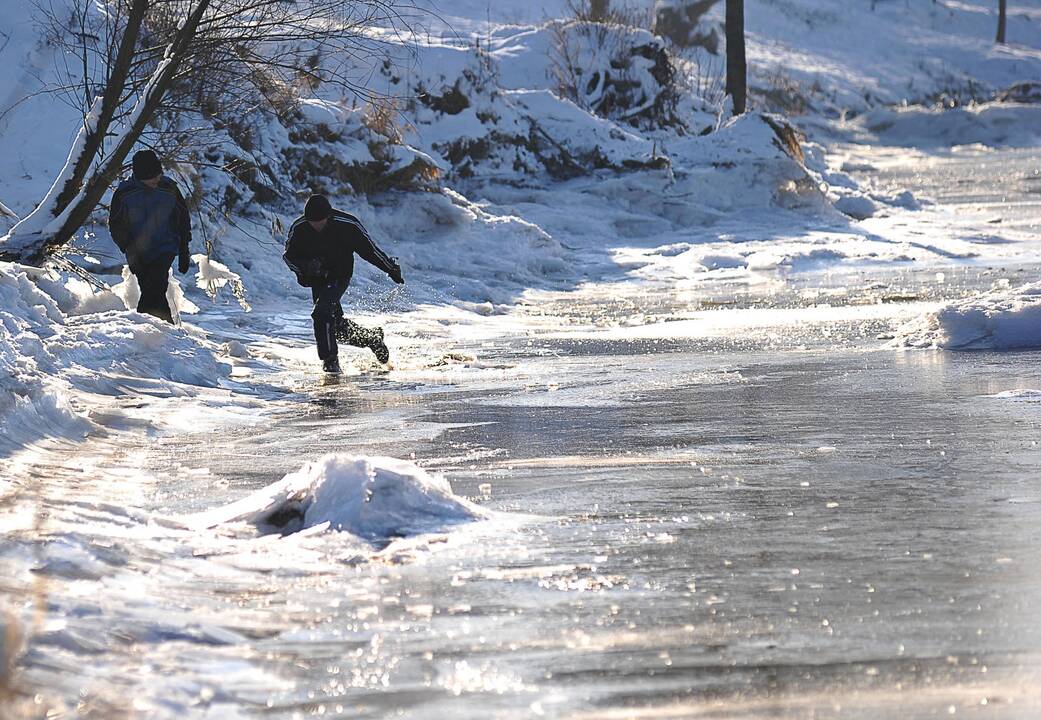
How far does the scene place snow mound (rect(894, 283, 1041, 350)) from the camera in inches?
401

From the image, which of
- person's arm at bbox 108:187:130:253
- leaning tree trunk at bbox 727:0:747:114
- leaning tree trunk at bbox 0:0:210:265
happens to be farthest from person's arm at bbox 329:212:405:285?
leaning tree trunk at bbox 727:0:747:114

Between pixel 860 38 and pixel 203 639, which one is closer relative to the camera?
pixel 203 639

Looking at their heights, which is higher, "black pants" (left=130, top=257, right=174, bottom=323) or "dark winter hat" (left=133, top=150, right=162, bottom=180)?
"dark winter hat" (left=133, top=150, right=162, bottom=180)

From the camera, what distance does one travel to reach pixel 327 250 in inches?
424

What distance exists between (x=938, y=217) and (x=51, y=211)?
56.4 ft

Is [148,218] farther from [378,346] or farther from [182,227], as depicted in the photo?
[378,346]

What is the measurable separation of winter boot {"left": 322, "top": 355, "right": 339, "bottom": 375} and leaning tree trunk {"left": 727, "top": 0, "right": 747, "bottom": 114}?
21.8m

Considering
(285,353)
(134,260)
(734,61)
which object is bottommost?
(285,353)

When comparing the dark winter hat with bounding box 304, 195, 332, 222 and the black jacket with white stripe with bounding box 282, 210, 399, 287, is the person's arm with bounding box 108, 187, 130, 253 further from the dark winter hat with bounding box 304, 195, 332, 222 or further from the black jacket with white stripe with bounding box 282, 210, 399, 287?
the dark winter hat with bounding box 304, 195, 332, 222

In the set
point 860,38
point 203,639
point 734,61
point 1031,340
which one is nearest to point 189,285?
point 1031,340

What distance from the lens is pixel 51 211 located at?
36.6 ft

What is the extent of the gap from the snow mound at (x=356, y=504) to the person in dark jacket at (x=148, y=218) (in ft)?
17.7

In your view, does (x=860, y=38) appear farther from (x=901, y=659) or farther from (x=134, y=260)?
(x=901, y=659)

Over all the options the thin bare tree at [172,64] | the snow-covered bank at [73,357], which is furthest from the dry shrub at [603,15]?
the snow-covered bank at [73,357]
